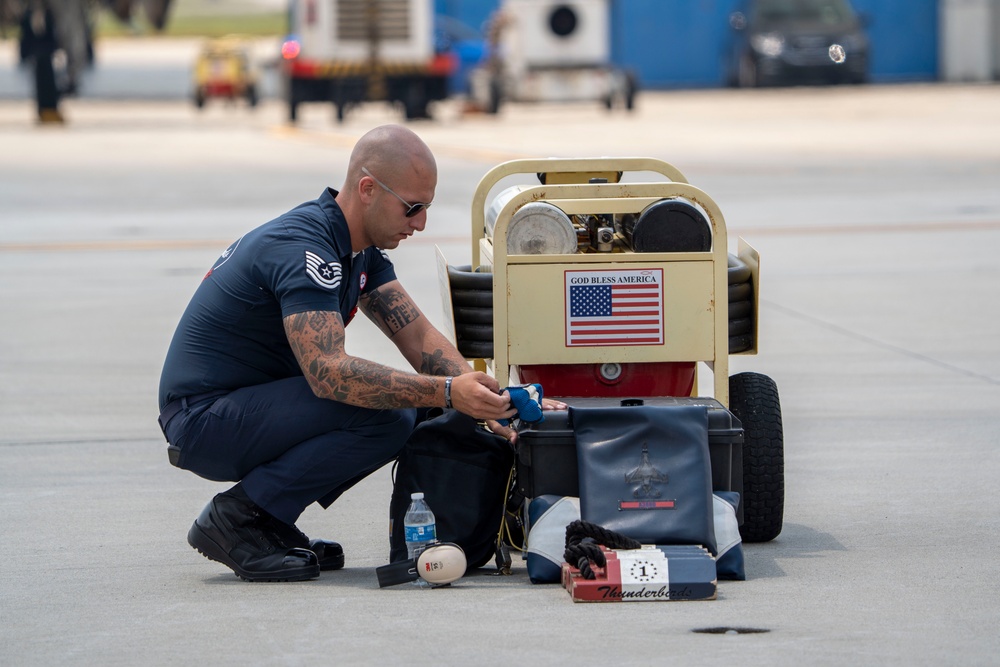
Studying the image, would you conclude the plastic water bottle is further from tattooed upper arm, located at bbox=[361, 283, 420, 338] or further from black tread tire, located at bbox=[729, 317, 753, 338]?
black tread tire, located at bbox=[729, 317, 753, 338]

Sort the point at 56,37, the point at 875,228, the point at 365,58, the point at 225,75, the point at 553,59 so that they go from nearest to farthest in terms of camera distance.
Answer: the point at 875,228 < the point at 365,58 < the point at 553,59 < the point at 56,37 < the point at 225,75

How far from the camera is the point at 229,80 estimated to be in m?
35.6

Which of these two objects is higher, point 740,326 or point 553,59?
point 553,59

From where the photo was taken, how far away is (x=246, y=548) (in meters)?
4.53

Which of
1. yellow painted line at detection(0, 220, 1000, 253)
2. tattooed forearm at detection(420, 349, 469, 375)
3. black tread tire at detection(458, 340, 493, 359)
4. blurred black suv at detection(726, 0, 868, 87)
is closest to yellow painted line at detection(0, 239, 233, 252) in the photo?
yellow painted line at detection(0, 220, 1000, 253)

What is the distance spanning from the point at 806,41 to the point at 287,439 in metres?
31.3

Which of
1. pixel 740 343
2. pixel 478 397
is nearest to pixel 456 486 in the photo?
pixel 478 397

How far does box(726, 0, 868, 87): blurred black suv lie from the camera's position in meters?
34.2

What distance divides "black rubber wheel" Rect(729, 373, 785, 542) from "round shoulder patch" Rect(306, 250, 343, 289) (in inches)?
53.5

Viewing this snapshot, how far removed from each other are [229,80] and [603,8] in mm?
9711

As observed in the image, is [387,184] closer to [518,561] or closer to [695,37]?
[518,561]

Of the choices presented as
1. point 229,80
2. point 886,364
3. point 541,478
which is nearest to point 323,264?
point 541,478

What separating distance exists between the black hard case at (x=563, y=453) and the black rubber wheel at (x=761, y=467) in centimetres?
30

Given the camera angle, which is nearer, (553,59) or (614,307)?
(614,307)
